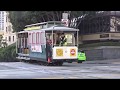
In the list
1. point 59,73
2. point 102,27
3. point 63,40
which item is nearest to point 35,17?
point 102,27

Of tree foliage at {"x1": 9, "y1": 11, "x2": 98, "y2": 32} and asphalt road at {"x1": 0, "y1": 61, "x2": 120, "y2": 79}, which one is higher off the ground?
tree foliage at {"x1": 9, "y1": 11, "x2": 98, "y2": 32}

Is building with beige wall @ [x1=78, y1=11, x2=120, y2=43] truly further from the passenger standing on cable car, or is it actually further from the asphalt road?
the asphalt road

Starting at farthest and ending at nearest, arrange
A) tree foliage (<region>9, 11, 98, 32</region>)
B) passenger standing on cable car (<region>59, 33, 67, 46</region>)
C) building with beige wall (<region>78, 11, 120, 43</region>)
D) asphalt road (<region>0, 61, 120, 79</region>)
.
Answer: building with beige wall (<region>78, 11, 120, 43</region>), tree foliage (<region>9, 11, 98, 32</region>), passenger standing on cable car (<region>59, 33, 67, 46</region>), asphalt road (<region>0, 61, 120, 79</region>)

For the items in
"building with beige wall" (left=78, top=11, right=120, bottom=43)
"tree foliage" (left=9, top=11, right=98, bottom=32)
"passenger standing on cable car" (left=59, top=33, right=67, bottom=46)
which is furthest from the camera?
"building with beige wall" (left=78, top=11, right=120, bottom=43)

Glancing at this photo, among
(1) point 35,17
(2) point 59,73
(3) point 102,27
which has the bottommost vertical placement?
(2) point 59,73

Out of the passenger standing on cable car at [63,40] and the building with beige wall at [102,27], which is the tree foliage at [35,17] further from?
the passenger standing on cable car at [63,40]

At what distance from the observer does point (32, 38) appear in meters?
27.1

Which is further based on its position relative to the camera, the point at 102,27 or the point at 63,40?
the point at 102,27

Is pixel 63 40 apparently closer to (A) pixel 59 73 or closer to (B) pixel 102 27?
(A) pixel 59 73

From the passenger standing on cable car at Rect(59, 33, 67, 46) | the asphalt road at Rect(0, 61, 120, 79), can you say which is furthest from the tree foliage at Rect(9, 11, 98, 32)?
the asphalt road at Rect(0, 61, 120, 79)

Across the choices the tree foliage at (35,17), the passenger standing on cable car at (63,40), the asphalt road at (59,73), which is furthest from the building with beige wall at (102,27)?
the asphalt road at (59,73)

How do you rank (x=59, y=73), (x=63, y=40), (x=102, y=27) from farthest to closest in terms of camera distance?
(x=102, y=27) < (x=63, y=40) < (x=59, y=73)

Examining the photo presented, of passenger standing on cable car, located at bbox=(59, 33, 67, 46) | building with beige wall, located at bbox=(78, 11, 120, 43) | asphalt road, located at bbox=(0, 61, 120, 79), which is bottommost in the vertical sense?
asphalt road, located at bbox=(0, 61, 120, 79)
